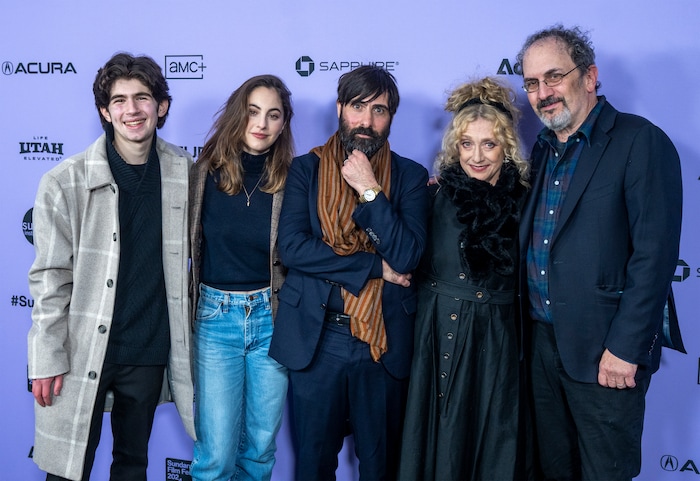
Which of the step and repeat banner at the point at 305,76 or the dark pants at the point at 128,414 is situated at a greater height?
the step and repeat banner at the point at 305,76

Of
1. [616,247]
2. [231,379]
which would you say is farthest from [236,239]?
[616,247]

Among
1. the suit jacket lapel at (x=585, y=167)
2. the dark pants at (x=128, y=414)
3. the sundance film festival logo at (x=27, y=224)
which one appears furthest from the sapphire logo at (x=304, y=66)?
the sundance film festival logo at (x=27, y=224)

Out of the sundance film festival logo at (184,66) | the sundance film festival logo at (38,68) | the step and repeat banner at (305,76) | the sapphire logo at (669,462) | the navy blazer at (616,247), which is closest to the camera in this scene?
the navy blazer at (616,247)

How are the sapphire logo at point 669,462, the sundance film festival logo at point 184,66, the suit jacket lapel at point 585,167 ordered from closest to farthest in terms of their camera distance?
the suit jacket lapel at point 585,167
the sapphire logo at point 669,462
the sundance film festival logo at point 184,66

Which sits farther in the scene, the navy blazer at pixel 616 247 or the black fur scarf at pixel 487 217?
the black fur scarf at pixel 487 217

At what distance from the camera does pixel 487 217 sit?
2.24m

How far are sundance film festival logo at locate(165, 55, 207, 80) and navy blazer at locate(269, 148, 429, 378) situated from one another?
3.16 feet

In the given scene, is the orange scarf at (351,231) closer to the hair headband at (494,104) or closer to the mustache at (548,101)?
the hair headband at (494,104)

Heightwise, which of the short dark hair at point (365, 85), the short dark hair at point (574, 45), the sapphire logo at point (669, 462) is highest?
the short dark hair at point (574, 45)

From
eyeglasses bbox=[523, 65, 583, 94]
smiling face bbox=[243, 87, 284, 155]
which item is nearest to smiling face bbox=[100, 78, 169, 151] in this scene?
smiling face bbox=[243, 87, 284, 155]

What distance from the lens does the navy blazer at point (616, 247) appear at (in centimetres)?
198

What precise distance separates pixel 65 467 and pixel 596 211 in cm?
213

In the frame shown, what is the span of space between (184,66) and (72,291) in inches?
51.6

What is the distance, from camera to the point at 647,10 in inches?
99.5
